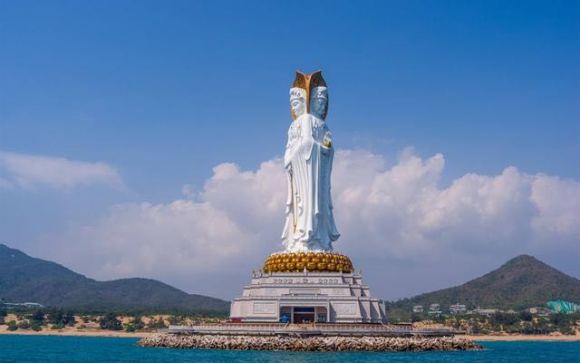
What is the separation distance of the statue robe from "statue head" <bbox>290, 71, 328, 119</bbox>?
55 centimetres

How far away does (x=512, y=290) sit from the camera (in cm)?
11238

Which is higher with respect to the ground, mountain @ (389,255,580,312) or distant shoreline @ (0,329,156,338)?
mountain @ (389,255,580,312)

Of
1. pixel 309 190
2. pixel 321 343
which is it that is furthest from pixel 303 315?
pixel 309 190

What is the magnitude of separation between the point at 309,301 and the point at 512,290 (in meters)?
77.1

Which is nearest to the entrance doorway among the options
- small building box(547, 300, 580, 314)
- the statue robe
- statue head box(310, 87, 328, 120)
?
the statue robe

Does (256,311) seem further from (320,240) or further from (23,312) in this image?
(23,312)

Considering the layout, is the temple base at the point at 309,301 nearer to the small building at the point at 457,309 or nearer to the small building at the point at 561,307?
the small building at the point at 561,307

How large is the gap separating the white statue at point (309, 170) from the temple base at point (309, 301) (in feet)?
8.99

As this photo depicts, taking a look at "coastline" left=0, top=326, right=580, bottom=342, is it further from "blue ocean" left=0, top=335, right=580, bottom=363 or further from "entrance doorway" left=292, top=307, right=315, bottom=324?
"entrance doorway" left=292, top=307, right=315, bottom=324

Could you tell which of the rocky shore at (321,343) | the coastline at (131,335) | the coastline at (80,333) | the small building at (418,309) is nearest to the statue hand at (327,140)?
the rocky shore at (321,343)

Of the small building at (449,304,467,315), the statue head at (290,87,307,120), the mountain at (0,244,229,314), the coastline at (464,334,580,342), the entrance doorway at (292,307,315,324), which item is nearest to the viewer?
the entrance doorway at (292,307,315,324)

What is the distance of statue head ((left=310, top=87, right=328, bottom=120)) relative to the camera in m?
47.1

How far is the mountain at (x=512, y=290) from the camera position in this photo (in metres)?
107

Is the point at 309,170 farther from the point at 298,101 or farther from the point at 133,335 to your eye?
the point at 133,335
